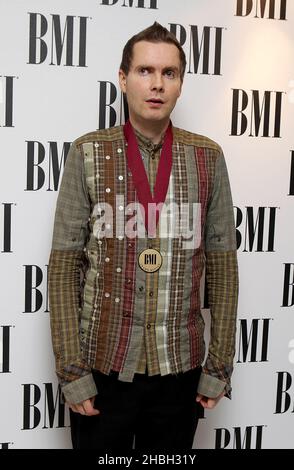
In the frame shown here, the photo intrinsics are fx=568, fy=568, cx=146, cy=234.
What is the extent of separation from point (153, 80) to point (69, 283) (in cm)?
62

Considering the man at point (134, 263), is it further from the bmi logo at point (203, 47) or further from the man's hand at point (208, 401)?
the bmi logo at point (203, 47)

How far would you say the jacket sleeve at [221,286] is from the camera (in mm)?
1698

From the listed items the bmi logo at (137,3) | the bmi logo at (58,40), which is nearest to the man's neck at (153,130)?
the bmi logo at (58,40)

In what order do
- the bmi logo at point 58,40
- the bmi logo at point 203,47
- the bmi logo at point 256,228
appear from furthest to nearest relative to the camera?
the bmi logo at point 256,228
the bmi logo at point 203,47
the bmi logo at point 58,40

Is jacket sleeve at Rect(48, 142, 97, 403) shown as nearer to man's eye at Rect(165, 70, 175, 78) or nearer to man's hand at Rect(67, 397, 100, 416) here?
man's hand at Rect(67, 397, 100, 416)

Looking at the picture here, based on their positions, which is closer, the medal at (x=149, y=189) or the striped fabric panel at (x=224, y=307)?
the medal at (x=149, y=189)

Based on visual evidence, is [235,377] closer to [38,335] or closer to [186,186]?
[38,335]

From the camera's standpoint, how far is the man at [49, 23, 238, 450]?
159 cm

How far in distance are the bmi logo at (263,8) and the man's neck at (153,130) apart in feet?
2.31

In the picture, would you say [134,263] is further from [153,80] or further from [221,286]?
[153,80]

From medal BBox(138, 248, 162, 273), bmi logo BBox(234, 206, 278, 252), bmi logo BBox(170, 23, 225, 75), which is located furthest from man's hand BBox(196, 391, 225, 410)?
bmi logo BBox(170, 23, 225, 75)

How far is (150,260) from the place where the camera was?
1597 millimetres

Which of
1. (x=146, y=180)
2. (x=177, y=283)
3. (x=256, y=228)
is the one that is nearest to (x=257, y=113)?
(x=256, y=228)
